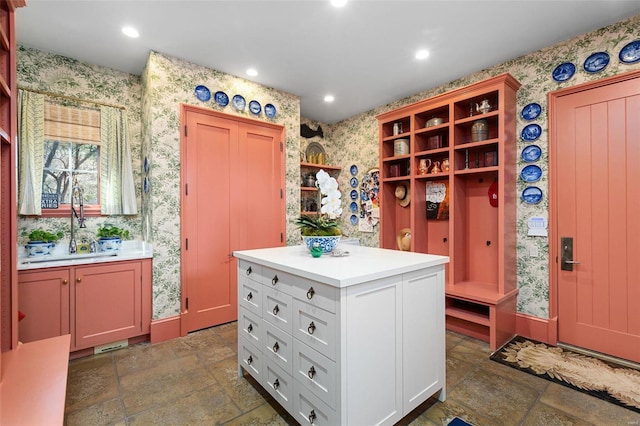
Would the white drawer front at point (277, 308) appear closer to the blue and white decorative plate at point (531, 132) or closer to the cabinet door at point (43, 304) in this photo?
the cabinet door at point (43, 304)

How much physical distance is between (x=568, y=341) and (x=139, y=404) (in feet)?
11.6

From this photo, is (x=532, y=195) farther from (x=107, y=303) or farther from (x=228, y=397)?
(x=107, y=303)

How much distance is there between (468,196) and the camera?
10.7 feet

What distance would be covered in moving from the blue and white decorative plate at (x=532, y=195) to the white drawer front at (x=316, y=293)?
8.28 feet

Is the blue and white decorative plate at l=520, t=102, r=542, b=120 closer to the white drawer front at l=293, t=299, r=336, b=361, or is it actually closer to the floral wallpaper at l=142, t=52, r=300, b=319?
the white drawer front at l=293, t=299, r=336, b=361

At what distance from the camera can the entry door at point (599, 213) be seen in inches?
91.9

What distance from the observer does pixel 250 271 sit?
200 centimetres

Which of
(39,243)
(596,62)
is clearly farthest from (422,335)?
(39,243)

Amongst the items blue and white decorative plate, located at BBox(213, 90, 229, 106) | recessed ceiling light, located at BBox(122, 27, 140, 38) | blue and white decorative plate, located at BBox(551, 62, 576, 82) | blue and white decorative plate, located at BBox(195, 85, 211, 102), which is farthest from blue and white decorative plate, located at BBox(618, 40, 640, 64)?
recessed ceiling light, located at BBox(122, 27, 140, 38)

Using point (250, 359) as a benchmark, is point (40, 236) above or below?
above

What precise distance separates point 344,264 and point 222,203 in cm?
207

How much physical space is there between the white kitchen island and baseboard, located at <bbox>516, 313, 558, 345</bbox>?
5.12 feet

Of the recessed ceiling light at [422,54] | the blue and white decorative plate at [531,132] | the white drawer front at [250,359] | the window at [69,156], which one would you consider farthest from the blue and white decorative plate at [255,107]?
the blue and white decorative plate at [531,132]

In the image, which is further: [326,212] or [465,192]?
[465,192]
